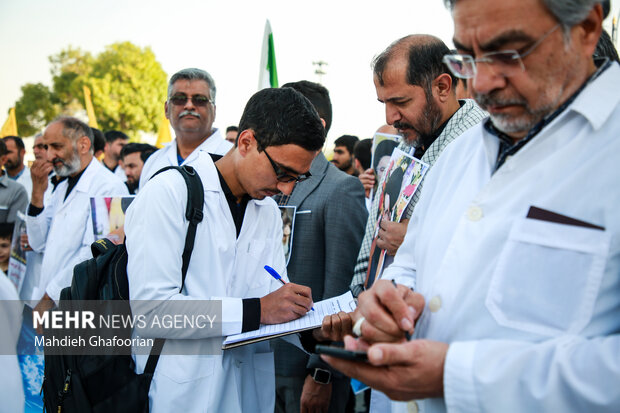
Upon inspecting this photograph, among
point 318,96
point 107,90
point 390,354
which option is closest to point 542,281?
point 390,354

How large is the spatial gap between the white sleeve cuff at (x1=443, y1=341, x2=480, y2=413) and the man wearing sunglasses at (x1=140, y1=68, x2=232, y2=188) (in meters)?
3.54

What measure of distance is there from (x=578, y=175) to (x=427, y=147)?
1495 millimetres

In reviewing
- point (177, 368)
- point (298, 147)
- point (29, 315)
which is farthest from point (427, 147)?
point (29, 315)

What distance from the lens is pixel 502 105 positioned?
1.38 m

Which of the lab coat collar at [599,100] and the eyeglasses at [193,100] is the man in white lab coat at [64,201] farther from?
the lab coat collar at [599,100]

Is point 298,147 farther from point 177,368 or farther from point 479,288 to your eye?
point 479,288

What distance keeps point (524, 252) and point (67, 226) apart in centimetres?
408

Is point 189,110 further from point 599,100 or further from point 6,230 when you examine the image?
point 599,100

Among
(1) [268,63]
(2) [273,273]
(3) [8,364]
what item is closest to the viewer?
(3) [8,364]

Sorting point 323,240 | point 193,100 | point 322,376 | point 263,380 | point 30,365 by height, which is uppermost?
point 193,100

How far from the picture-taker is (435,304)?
138cm

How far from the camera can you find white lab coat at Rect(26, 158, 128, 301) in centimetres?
419

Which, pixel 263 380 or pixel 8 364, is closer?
pixel 8 364

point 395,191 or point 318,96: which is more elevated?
point 318,96
